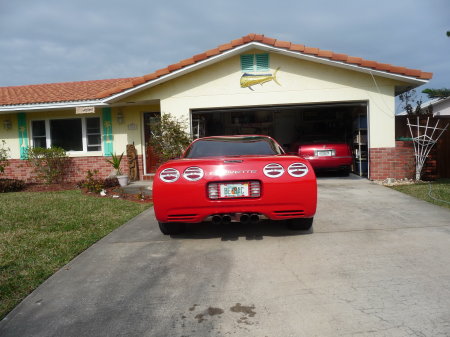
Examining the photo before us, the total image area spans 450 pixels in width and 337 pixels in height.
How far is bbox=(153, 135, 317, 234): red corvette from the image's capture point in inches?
151

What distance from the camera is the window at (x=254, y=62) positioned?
9.42 m

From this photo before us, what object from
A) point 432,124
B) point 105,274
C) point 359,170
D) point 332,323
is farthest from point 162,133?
point 332,323

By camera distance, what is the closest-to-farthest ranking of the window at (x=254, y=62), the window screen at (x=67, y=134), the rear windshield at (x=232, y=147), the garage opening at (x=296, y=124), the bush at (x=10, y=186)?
the rear windshield at (x=232, y=147), the window at (x=254, y=62), the bush at (x=10, y=186), the garage opening at (x=296, y=124), the window screen at (x=67, y=134)

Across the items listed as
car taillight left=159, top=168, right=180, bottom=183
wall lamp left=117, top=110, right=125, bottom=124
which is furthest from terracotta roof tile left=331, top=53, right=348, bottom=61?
wall lamp left=117, top=110, right=125, bottom=124

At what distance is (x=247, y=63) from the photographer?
9477 mm

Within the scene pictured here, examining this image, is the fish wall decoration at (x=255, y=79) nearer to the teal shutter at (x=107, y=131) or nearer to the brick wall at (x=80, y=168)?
the brick wall at (x=80, y=168)

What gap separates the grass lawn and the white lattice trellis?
6816 millimetres

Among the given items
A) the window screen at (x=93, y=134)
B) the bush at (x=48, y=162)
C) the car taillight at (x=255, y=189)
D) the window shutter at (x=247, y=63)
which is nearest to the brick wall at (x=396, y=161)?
the window shutter at (x=247, y=63)

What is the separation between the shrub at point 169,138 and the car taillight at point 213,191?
552 cm

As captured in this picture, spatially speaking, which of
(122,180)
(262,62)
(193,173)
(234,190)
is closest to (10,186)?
(122,180)

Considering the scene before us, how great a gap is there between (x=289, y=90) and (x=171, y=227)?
6.14 meters

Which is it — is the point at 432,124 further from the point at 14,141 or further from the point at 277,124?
the point at 14,141

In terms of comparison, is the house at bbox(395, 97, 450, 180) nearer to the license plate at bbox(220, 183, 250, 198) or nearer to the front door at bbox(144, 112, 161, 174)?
the license plate at bbox(220, 183, 250, 198)

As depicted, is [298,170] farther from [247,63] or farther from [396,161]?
[396,161]
